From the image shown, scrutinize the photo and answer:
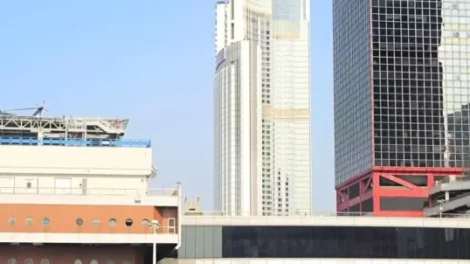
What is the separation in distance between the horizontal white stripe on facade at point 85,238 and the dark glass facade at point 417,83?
117 meters

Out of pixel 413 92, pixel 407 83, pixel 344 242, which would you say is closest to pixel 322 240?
pixel 344 242

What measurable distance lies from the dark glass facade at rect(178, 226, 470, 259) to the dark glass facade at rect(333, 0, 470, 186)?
326ft

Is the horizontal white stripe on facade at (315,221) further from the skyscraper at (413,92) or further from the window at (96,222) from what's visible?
the skyscraper at (413,92)

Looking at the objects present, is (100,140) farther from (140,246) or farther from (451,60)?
(451,60)

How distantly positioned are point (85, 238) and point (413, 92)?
12411 cm

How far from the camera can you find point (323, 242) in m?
69.1

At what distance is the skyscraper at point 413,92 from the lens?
169875mm

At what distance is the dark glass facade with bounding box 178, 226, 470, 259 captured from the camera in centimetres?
6838

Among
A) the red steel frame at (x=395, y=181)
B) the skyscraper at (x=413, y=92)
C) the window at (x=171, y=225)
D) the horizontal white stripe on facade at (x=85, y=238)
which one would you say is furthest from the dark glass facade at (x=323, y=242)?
the skyscraper at (x=413, y=92)

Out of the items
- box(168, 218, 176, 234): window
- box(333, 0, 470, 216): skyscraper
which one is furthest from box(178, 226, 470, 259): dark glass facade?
box(333, 0, 470, 216): skyscraper

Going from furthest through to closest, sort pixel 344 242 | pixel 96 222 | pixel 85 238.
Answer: pixel 344 242, pixel 96 222, pixel 85 238

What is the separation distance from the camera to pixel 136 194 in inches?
2277

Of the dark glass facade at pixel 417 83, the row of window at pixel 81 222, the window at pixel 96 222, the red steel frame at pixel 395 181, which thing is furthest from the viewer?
the dark glass facade at pixel 417 83

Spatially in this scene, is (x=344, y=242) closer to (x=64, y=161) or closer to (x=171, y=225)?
(x=171, y=225)
